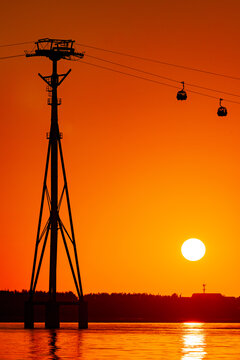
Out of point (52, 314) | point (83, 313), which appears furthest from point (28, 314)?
point (83, 313)

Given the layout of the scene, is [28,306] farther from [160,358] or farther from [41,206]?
[160,358]

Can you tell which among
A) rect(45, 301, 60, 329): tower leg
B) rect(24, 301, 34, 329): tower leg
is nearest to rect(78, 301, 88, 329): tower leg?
rect(45, 301, 60, 329): tower leg

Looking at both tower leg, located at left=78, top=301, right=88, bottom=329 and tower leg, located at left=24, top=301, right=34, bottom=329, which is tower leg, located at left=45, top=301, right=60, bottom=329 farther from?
tower leg, located at left=78, top=301, right=88, bottom=329

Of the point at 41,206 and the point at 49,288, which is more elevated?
the point at 41,206

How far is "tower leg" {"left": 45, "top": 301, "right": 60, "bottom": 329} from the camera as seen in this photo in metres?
123

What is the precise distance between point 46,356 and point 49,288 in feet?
168

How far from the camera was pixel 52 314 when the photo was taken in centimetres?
12488

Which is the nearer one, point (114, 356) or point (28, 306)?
point (114, 356)

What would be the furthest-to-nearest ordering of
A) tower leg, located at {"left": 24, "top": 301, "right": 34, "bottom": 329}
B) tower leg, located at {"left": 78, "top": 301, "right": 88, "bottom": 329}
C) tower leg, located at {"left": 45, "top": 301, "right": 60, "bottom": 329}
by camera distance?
tower leg, located at {"left": 24, "top": 301, "right": 34, "bottom": 329} → tower leg, located at {"left": 78, "top": 301, "right": 88, "bottom": 329} → tower leg, located at {"left": 45, "top": 301, "right": 60, "bottom": 329}

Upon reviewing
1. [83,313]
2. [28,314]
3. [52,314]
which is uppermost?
[28,314]

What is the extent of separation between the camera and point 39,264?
119m

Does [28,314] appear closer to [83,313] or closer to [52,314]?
[52,314]

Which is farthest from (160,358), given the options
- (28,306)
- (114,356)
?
(28,306)

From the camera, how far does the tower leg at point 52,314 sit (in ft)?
404
